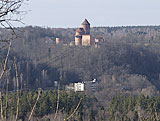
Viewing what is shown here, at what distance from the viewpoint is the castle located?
58.2 metres

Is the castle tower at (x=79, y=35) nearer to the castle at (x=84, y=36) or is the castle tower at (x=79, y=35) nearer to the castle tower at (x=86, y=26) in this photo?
the castle at (x=84, y=36)

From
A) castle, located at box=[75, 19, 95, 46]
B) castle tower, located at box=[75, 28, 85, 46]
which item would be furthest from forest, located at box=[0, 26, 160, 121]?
castle tower, located at box=[75, 28, 85, 46]

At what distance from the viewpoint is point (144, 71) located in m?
56.2

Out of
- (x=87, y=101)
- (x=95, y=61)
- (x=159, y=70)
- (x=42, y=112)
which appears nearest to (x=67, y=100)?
(x=42, y=112)

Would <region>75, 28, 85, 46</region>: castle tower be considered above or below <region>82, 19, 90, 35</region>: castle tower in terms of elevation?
below

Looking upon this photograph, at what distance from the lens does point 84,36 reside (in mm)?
58469

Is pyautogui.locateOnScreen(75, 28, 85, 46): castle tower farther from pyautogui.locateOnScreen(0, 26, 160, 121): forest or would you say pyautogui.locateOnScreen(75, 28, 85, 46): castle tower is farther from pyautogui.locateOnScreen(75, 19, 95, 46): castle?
pyautogui.locateOnScreen(0, 26, 160, 121): forest

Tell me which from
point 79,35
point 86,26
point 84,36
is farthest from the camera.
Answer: point 86,26

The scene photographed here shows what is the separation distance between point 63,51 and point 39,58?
3687 mm

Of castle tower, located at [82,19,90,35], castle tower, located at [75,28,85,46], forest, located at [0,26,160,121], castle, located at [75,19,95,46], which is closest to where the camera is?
forest, located at [0,26,160,121]

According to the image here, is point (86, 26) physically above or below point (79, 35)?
above

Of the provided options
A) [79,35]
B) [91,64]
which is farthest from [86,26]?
[91,64]

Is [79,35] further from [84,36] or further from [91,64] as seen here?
[91,64]

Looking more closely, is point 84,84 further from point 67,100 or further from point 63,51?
point 67,100
